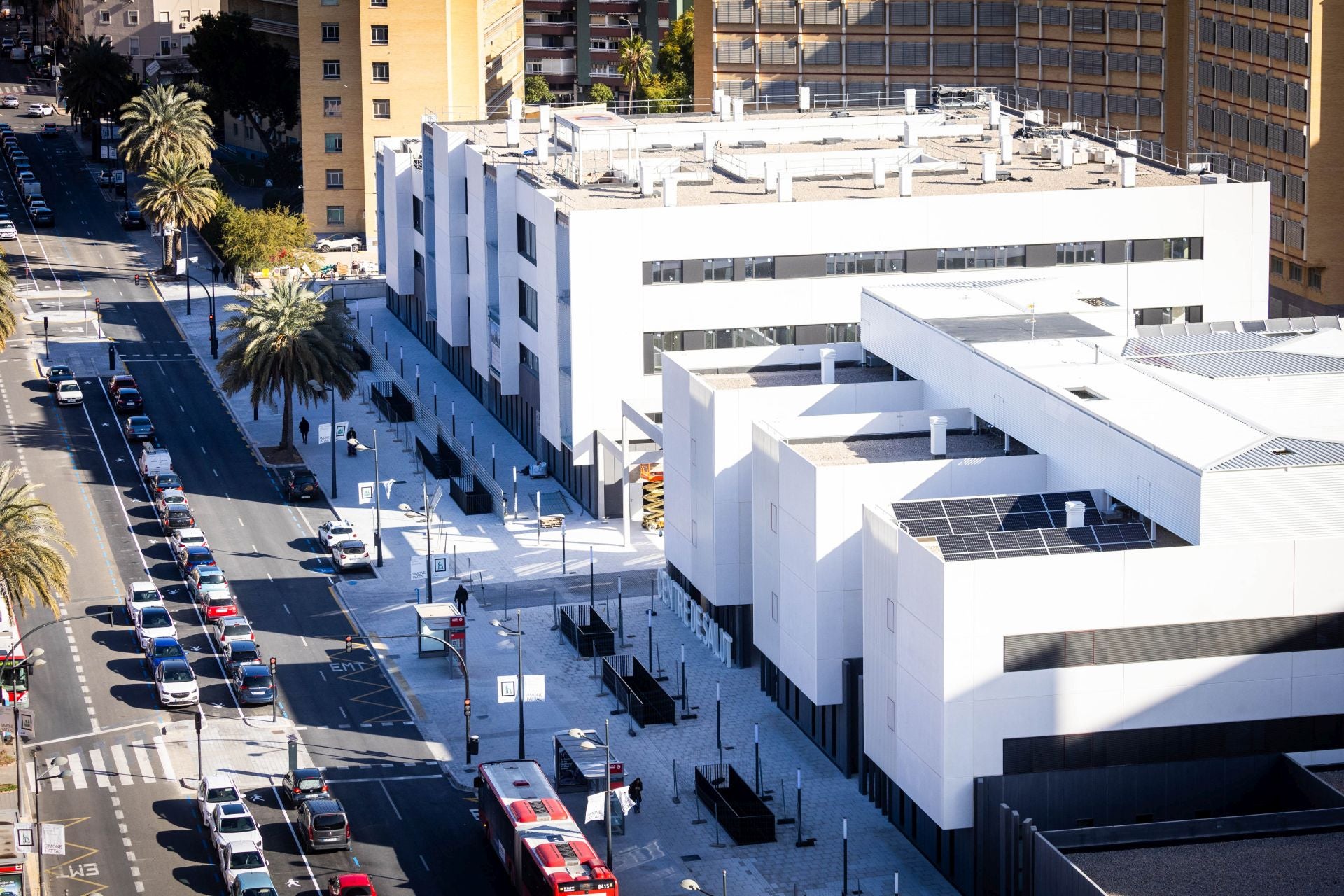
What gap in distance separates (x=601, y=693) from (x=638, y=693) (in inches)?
125

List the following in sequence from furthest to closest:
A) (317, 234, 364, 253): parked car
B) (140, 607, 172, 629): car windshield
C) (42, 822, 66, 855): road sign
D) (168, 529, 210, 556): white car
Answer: (317, 234, 364, 253): parked car, (168, 529, 210, 556): white car, (140, 607, 172, 629): car windshield, (42, 822, 66, 855): road sign

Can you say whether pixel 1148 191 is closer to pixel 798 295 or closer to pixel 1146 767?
pixel 798 295

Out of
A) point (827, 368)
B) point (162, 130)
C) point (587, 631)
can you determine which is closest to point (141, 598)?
point (587, 631)

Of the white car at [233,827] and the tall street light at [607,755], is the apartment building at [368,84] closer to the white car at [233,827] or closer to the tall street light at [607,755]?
the tall street light at [607,755]

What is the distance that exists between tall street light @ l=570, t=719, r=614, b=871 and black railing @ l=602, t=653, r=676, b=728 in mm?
1333

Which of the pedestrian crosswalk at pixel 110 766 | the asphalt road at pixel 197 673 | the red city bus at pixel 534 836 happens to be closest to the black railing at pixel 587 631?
the asphalt road at pixel 197 673

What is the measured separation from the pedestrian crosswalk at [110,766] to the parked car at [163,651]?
7.11m

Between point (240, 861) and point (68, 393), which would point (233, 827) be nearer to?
point (240, 861)

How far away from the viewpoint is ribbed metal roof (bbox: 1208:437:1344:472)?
78438mm

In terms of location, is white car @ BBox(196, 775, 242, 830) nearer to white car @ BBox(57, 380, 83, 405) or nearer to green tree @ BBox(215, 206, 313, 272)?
white car @ BBox(57, 380, 83, 405)

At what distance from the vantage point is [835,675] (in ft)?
289

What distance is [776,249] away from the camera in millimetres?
120938

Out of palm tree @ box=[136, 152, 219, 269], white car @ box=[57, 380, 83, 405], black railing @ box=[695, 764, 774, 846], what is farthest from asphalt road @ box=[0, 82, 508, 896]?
palm tree @ box=[136, 152, 219, 269]

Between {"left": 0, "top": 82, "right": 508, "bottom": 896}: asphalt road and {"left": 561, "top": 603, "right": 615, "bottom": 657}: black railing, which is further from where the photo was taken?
{"left": 561, "top": 603, "right": 615, "bottom": 657}: black railing
